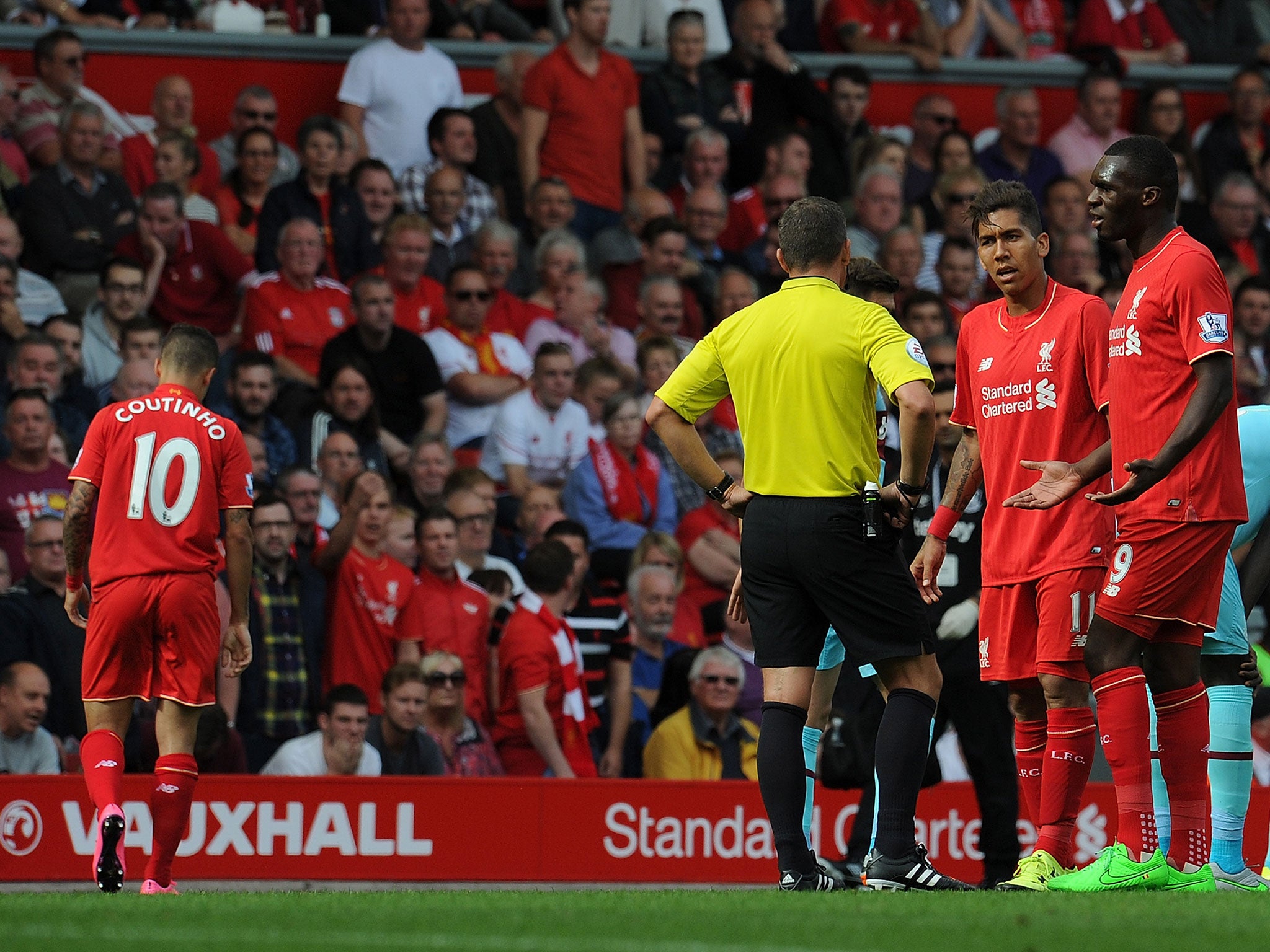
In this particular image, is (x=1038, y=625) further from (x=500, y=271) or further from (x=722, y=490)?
(x=500, y=271)

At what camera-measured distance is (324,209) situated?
1343cm

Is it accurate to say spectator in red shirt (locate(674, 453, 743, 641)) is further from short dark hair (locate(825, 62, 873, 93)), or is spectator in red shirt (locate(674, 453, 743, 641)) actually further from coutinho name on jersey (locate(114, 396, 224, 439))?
coutinho name on jersey (locate(114, 396, 224, 439))

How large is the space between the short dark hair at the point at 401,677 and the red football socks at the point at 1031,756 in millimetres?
4182

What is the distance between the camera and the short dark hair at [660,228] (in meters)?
13.9

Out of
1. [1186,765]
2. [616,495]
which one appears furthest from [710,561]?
[1186,765]

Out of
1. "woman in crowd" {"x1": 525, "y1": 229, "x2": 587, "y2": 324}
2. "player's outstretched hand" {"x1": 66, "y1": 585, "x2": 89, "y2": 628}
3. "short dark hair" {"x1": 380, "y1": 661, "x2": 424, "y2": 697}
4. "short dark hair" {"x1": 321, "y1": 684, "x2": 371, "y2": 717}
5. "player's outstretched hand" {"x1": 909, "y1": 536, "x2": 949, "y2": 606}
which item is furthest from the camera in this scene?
"woman in crowd" {"x1": 525, "y1": 229, "x2": 587, "y2": 324}

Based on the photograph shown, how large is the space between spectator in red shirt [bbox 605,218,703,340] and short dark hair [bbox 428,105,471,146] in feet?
5.02

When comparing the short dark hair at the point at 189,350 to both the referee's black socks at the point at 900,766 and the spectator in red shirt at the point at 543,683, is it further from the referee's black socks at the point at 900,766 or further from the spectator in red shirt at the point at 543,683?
the spectator in red shirt at the point at 543,683

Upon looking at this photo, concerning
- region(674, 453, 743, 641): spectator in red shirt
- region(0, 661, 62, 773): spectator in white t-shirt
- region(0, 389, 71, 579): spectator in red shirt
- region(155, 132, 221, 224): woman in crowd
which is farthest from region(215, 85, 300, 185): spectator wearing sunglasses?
region(0, 661, 62, 773): spectator in white t-shirt

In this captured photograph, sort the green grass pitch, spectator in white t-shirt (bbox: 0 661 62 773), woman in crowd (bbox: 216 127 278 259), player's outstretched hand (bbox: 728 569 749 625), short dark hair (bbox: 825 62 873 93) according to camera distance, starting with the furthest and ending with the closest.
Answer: short dark hair (bbox: 825 62 873 93) → woman in crowd (bbox: 216 127 278 259) → spectator in white t-shirt (bbox: 0 661 62 773) → player's outstretched hand (bbox: 728 569 749 625) → the green grass pitch

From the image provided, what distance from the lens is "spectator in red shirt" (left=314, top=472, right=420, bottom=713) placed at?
36.7 ft

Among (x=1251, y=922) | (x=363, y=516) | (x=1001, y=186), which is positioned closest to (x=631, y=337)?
(x=363, y=516)

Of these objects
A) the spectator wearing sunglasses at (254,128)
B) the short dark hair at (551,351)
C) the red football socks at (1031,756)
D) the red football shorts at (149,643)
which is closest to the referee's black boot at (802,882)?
the red football socks at (1031,756)

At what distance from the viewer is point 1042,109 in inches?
675
